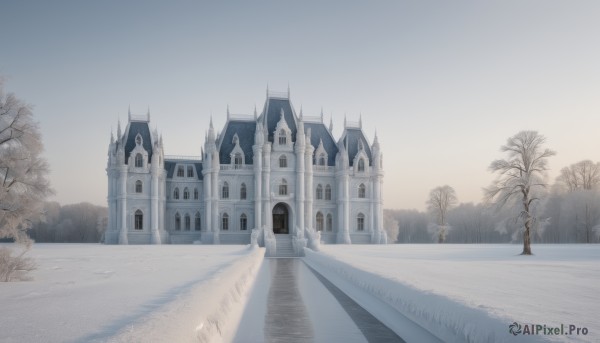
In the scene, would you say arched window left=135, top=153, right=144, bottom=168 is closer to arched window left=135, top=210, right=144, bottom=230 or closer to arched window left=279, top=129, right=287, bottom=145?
arched window left=135, top=210, right=144, bottom=230

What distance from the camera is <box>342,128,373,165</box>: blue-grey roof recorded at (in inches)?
2881

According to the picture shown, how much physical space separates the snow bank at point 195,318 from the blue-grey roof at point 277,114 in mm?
55979

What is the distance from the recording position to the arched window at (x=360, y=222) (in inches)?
2788

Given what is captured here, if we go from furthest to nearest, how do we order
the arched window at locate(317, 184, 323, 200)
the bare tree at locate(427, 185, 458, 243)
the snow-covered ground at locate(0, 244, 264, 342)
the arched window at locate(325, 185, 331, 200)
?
1. the bare tree at locate(427, 185, 458, 243)
2. the arched window at locate(325, 185, 331, 200)
3. the arched window at locate(317, 184, 323, 200)
4. the snow-covered ground at locate(0, 244, 264, 342)

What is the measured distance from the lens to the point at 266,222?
65062 millimetres

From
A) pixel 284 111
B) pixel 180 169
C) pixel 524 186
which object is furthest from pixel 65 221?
pixel 524 186

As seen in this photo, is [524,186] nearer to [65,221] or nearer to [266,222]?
[266,222]

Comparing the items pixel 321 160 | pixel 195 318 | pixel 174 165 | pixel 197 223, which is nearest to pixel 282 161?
pixel 321 160

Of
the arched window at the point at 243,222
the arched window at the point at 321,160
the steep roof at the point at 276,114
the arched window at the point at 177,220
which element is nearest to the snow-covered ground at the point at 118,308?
the arched window at the point at 243,222

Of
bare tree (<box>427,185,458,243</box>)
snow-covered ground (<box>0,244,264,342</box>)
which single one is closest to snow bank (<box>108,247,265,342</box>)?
snow-covered ground (<box>0,244,264,342</box>)

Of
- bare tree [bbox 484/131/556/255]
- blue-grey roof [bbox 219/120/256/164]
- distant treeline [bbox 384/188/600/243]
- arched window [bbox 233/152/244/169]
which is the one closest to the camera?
bare tree [bbox 484/131/556/255]

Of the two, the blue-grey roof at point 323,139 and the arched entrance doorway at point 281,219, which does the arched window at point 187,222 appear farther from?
the blue-grey roof at point 323,139

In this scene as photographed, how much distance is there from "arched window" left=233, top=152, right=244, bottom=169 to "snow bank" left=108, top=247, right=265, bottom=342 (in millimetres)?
54061

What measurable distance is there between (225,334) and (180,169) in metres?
63.9
